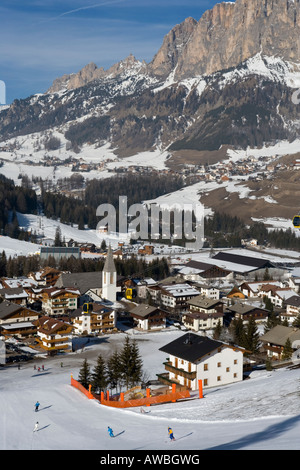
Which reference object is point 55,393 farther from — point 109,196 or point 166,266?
point 109,196

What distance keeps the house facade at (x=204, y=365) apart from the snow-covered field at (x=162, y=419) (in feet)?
3.95

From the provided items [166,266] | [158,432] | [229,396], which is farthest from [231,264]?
[158,432]

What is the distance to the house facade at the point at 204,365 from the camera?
35.6 metres

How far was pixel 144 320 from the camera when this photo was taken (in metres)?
57.7

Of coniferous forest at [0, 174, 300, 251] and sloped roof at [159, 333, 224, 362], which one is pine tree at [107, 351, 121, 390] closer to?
sloped roof at [159, 333, 224, 362]

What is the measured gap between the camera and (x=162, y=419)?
89.5 ft

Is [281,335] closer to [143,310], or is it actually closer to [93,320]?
[143,310]

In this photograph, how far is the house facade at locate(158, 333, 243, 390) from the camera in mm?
35594

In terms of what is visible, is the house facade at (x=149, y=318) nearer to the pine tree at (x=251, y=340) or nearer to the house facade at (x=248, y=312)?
the house facade at (x=248, y=312)

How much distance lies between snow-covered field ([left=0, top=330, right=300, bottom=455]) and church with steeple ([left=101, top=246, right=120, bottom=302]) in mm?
28728

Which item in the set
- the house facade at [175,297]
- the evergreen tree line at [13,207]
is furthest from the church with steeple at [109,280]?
the evergreen tree line at [13,207]

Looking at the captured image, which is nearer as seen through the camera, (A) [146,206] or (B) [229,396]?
(B) [229,396]

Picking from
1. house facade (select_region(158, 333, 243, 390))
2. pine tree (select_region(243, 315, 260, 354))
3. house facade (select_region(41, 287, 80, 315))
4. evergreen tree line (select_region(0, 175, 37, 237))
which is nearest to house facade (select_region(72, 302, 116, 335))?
house facade (select_region(41, 287, 80, 315))
